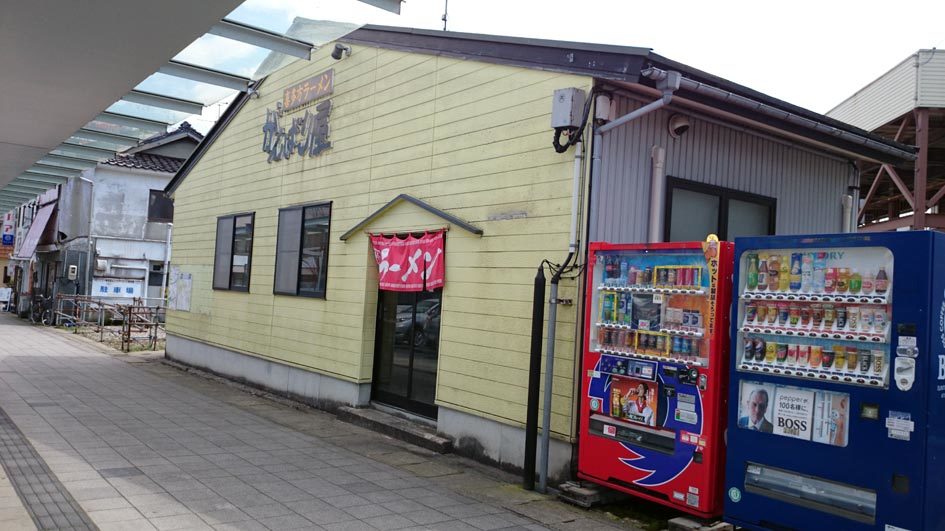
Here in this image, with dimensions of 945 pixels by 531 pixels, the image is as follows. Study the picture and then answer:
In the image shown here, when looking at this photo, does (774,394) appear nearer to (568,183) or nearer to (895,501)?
(895,501)

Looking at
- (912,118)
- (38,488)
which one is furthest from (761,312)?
(912,118)

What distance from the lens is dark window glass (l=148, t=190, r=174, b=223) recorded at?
25664mm

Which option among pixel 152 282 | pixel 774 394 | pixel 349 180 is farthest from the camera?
pixel 152 282

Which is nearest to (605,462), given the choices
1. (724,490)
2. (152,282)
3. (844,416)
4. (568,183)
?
(724,490)

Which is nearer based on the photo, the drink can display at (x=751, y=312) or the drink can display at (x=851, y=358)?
the drink can display at (x=851, y=358)

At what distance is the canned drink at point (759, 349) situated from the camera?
17.5 ft

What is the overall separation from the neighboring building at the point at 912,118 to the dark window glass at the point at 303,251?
1081cm

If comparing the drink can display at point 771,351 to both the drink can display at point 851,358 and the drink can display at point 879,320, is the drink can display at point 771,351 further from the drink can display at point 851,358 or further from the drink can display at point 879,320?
the drink can display at point 879,320

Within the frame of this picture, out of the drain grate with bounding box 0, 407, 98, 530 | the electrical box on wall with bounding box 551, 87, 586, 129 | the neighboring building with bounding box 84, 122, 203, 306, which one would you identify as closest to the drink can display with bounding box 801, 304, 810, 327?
the electrical box on wall with bounding box 551, 87, 586, 129

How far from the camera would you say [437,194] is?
28.6 ft

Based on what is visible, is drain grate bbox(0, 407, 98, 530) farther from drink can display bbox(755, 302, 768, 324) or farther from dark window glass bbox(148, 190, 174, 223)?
dark window glass bbox(148, 190, 174, 223)

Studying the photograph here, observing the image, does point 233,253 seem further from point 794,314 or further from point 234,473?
point 794,314

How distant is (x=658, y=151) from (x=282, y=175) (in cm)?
759

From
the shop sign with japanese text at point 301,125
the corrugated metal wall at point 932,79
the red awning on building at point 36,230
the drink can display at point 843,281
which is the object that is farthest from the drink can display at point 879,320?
the red awning on building at point 36,230
